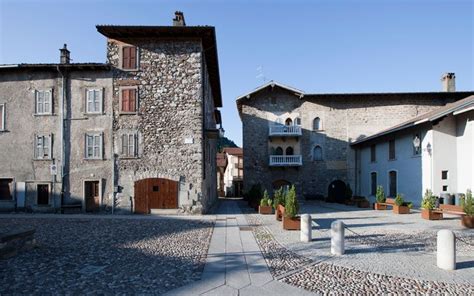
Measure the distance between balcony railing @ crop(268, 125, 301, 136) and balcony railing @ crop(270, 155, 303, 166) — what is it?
177cm

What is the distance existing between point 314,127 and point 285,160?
386 centimetres

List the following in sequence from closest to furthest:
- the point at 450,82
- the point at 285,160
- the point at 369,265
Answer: the point at 369,265 → the point at 285,160 → the point at 450,82

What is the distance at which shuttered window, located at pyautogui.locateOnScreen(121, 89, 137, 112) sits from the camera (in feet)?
53.2

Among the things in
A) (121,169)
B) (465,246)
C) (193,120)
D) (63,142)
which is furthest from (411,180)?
(63,142)

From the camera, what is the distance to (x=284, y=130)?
26.5 metres

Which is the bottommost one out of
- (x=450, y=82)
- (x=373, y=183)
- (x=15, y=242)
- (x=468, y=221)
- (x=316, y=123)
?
(x=468, y=221)

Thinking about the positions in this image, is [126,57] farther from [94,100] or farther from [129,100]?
[94,100]

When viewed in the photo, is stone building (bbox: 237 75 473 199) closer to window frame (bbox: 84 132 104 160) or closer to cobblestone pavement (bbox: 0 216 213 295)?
window frame (bbox: 84 132 104 160)

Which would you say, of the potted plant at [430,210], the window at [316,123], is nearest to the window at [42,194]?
the potted plant at [430,210]

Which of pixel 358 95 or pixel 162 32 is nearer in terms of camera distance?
pixel 162 32

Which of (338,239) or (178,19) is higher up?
(178,19)

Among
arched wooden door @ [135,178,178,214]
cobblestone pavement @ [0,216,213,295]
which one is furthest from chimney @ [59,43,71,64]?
cobblestone pavement @ [0,216,213,295]

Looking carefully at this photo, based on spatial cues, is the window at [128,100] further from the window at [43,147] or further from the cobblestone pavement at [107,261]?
the cobblestone pavement at [107,261]

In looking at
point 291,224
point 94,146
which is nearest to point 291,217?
point 291,224
